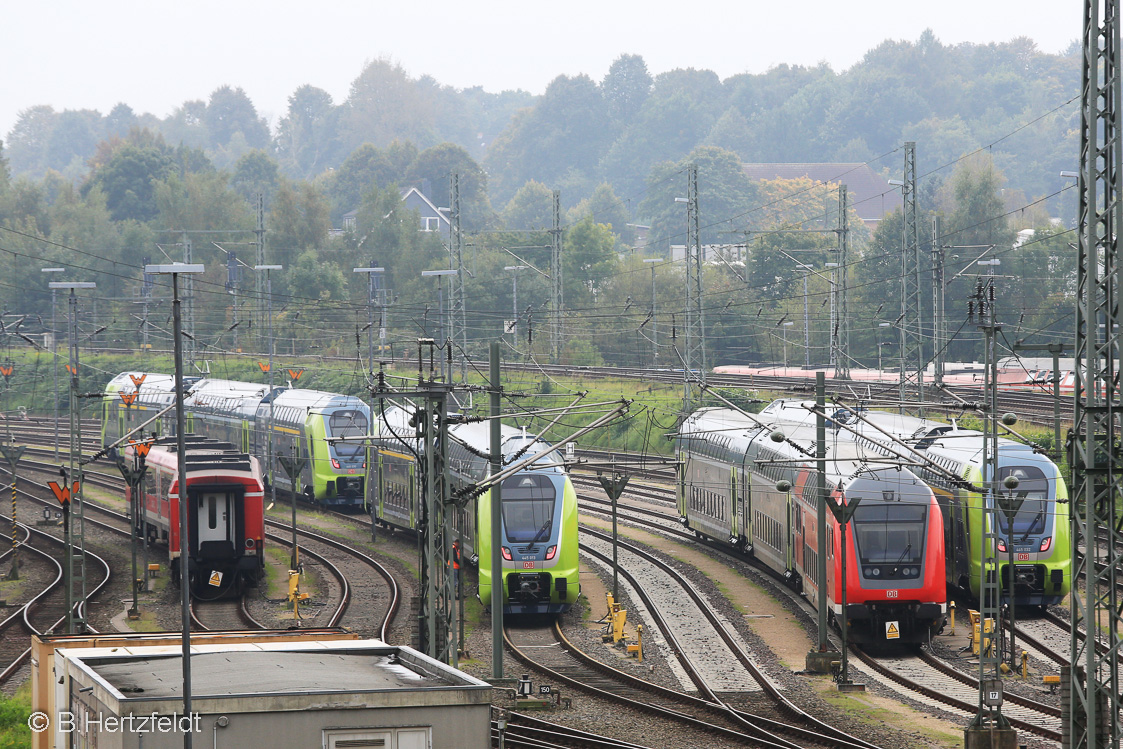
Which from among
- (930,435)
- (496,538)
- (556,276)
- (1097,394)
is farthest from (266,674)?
(556,276)

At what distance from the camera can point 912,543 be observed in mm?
26703

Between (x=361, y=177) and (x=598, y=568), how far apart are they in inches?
4155

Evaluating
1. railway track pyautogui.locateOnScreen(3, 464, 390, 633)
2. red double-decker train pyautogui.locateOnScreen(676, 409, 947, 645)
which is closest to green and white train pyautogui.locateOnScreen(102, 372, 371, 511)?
railway track pyautogui.locateOnScreen(3, 464, 390, 633)

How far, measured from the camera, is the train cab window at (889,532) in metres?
26.7

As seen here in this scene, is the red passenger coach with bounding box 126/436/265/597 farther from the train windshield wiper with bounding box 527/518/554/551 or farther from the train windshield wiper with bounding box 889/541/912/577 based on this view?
the train windshield wiper with bounding box 889/541/912/577

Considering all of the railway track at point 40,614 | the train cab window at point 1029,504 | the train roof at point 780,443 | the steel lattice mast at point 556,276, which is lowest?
the railway track at point 40,614

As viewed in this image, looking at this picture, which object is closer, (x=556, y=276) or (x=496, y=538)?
(x=496, y=538)

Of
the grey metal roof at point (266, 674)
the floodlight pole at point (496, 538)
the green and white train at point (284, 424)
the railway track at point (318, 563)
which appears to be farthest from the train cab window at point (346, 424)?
the grey metal roof at point (266, 674)

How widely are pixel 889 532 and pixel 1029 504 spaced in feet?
13.0

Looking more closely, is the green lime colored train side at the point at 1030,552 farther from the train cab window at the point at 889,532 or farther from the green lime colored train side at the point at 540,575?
the green lime colored train side at the point at 540,575

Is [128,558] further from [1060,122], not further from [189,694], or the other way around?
[1060,122]

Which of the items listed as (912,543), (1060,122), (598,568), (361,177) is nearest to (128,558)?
(598,568)

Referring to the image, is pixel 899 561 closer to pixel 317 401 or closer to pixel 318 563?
pixel 318 563

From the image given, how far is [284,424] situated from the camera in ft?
156
